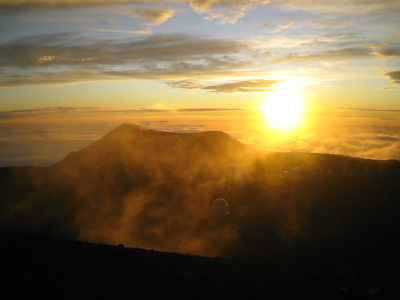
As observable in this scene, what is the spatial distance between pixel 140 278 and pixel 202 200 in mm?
30414

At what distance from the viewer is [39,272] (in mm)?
9203

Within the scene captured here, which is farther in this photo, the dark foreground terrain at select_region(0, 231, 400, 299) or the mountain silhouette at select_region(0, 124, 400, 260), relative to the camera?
the mountain silhouette at select_region(0, 124, 400, 260)

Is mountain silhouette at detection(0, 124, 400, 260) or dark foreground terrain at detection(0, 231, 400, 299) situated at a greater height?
dark foreground terrain at detection(0, 231, 400, 299)

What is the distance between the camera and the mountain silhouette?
91.4 feet

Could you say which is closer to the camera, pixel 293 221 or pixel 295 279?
pixel 295 279

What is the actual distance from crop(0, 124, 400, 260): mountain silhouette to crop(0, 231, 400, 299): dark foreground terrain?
1383 centimetres

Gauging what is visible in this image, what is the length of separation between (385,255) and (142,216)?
71.3ft

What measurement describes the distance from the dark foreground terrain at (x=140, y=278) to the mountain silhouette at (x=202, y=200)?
13828 millimetres

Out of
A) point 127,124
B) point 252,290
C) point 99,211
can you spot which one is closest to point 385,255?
point 252,290

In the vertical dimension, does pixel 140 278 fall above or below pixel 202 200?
above

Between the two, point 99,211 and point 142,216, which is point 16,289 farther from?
point 99,211

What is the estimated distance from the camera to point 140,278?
10.0m

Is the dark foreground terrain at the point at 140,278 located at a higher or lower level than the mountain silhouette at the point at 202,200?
higher

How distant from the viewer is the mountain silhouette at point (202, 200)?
27844 millimetres
